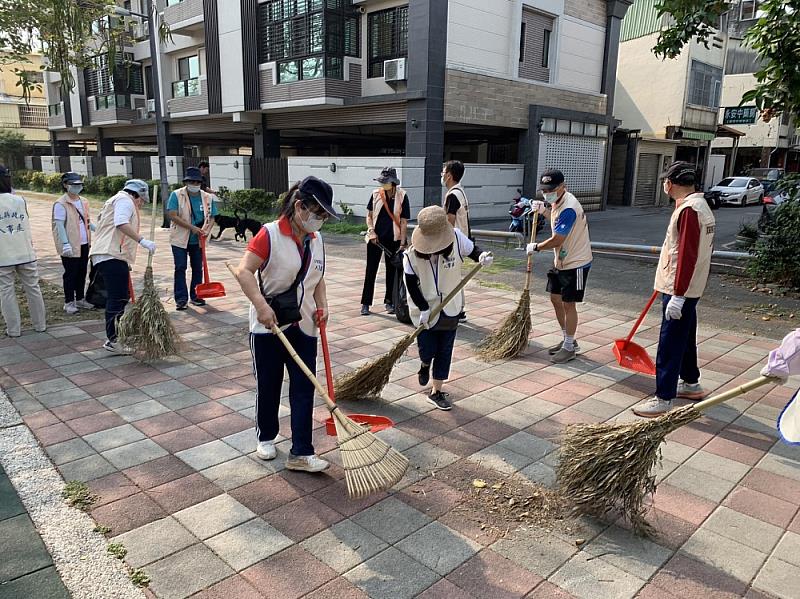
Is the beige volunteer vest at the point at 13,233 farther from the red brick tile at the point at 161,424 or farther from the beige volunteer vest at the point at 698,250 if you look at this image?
the beige volunteer vest at the point at 698,250

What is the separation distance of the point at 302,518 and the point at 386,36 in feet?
53.7

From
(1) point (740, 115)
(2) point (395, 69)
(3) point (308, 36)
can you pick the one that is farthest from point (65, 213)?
(1) point (740, 115)

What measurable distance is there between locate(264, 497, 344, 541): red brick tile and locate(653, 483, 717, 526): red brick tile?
1774mm

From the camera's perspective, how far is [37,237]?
13.8 metres

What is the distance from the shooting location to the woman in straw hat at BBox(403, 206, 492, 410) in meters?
4.17

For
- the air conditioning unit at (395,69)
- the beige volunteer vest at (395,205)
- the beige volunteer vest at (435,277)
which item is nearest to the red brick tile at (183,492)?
the beige volunteer vest at (435,277)

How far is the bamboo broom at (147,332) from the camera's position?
5.36m

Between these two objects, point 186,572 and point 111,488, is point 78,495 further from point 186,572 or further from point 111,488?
point 186,572

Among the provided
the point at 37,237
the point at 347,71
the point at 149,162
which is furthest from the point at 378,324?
the point at 149,162

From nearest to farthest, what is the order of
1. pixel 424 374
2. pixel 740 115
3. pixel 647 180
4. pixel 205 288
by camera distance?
pixel 424 374
pixel 205 288
pixel 647 180
pixel 740 115

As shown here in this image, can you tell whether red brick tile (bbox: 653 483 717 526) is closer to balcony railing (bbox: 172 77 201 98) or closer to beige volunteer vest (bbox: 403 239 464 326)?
beige volunteer vest (bbox: 403 239 464 326)

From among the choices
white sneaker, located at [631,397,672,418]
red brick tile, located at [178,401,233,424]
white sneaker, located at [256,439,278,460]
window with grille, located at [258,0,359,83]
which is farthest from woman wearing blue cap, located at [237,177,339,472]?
window with grille, located at [258,0,359,83]

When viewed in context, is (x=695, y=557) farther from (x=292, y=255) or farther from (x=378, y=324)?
(x=378, y=324)

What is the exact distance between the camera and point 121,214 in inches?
214
